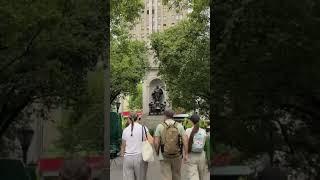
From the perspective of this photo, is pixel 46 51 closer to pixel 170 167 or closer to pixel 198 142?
pixel 198 142

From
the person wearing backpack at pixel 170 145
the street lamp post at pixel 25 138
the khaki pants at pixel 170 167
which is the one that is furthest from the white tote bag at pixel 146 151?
the street lamp post at pixel 25 138

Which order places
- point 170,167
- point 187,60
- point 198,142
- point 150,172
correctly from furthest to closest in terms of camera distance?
point 187,60 < point 150,172 < point 170,167 < point 198,142

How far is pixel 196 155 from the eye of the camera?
9578mm

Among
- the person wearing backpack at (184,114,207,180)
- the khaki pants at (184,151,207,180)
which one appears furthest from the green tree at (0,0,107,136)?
the khaki pants at (184,151,207,180)

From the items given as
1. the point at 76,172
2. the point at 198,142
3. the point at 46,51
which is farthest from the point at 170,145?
the point at 76,172

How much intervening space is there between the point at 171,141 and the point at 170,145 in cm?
8

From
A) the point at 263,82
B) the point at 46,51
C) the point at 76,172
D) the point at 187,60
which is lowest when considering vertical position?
the point at 76,172

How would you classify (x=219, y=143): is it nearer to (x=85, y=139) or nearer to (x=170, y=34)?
(x=85, y=139)

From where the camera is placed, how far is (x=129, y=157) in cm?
933

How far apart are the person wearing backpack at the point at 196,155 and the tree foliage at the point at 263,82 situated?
69.9 inches

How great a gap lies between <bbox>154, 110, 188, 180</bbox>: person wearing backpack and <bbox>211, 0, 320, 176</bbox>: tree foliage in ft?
6.43

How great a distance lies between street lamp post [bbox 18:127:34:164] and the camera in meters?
7.70

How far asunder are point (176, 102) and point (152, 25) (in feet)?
168

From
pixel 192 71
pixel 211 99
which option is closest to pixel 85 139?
pixel 211 99
